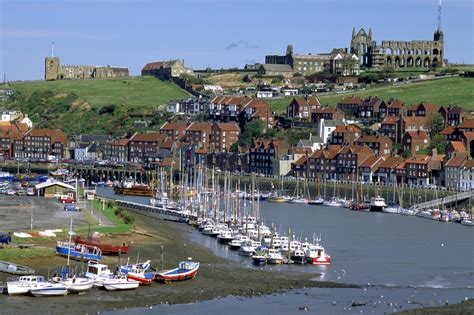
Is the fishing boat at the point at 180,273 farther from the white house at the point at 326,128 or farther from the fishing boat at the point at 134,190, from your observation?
the white house at the point at 326,128

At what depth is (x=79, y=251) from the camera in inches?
1864

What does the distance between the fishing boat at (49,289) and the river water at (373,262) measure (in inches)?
127

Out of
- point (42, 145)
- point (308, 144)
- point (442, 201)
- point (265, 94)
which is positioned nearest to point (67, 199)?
point (442, 201)

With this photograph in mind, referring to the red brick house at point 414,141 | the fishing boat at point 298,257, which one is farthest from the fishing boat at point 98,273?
the red brick house at point 414,141

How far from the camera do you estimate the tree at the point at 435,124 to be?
107m

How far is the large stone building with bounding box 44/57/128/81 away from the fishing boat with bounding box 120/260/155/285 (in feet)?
454

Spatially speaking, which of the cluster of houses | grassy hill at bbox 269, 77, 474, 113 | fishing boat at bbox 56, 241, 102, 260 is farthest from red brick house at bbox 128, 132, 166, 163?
fishing boat at bbox 56, 241, 102, 260

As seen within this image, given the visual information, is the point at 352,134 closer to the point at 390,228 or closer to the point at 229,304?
the point at 390,228

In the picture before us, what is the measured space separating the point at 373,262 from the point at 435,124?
56.2 m

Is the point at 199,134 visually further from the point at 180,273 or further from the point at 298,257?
the point at 180,273

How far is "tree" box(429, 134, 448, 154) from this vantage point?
99438 millimetres

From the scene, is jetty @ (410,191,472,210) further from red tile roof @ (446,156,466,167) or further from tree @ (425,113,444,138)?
tree @ (425,113,444,138)

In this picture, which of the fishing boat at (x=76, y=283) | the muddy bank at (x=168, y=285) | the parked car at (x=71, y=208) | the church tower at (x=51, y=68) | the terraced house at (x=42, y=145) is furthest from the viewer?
the church tower at (x=51, y=68)

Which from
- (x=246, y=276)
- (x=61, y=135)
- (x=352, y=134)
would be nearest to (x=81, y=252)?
(x=246, y=276)
